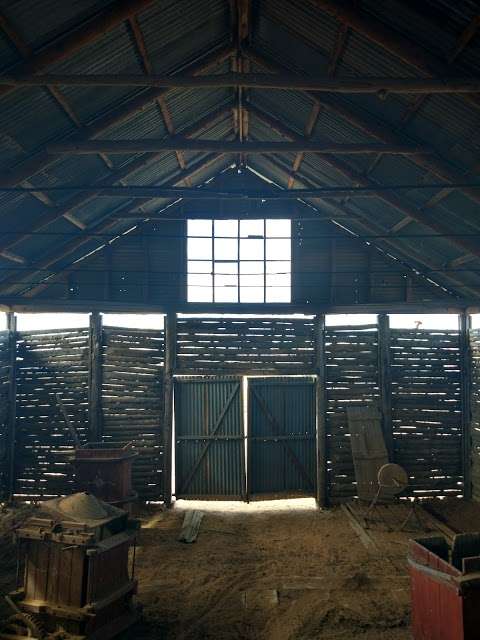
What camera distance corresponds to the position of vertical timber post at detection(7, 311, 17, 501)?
13.7m

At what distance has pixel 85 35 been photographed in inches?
276

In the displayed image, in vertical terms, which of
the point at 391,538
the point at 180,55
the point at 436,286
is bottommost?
the point at 391,538

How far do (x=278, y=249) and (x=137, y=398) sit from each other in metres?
5.35

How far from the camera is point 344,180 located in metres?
12.3

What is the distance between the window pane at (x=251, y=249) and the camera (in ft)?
46.7

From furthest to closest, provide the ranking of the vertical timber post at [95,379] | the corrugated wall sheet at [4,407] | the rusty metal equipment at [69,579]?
the vertical timber post at [95,379]
the corrugated wall sheet at [4,407]
the rusty metal equipment at [69,579]

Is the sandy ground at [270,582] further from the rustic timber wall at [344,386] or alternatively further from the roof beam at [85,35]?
the roof beam at [85,35]

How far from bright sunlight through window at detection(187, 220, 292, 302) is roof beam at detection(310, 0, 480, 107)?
712 cm

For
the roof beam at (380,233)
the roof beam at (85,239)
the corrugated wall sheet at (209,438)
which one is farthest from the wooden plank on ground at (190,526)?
the roof beam at (380,233)

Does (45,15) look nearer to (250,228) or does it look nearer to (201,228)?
(201,228)

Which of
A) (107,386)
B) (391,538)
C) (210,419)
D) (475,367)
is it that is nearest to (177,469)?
(210,419)

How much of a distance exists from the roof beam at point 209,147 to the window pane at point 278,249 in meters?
4.89

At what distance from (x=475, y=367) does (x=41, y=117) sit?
11217 millimetres

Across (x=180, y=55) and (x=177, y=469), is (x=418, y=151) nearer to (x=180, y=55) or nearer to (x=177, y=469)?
(x=180, y=55)
